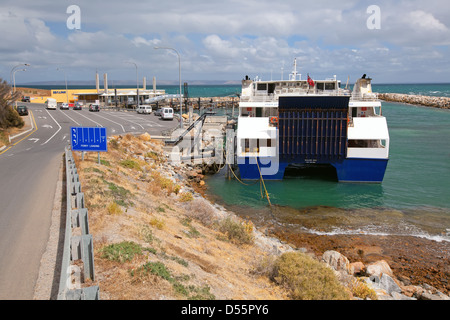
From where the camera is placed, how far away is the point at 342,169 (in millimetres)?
26891

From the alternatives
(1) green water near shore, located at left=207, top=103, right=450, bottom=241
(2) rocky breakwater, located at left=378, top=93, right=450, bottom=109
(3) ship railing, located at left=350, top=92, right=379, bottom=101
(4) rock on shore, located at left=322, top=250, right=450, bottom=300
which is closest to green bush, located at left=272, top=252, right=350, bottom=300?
(4) rock on shore, located at left=322, top=250, right=450, bottom=300

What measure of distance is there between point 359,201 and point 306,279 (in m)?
15.5

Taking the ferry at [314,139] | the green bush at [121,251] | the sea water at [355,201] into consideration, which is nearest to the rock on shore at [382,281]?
the sea water at [355,201]

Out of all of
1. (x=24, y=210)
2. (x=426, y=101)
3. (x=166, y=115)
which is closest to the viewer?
(x=24, y=210)

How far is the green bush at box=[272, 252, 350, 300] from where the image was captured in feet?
30.5

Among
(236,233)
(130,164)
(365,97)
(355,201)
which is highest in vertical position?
(365,97)

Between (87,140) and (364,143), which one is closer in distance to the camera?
(87,140)

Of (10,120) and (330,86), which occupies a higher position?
(330,86)

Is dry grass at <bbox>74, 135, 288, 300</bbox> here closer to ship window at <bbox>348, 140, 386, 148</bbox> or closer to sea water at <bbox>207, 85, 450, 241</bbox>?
sea water at <bbox>207, 85, 450, 241</bbox>

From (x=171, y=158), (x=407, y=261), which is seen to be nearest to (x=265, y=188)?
(x=171, y=158)

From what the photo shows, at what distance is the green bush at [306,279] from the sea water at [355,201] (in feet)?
28.2

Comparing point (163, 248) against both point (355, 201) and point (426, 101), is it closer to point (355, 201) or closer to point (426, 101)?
point (355, 201)

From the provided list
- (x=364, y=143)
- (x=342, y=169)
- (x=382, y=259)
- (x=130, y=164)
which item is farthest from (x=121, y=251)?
(x=364, y=143)

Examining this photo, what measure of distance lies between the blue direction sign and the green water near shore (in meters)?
8.44
